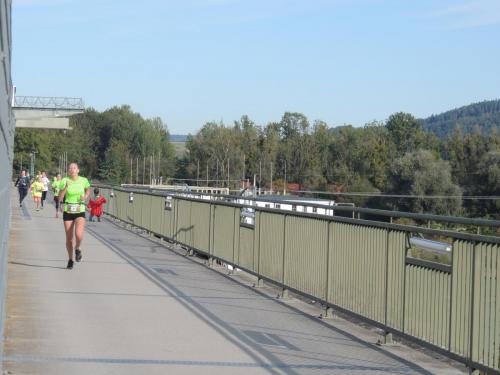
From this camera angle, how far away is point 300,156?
125 m

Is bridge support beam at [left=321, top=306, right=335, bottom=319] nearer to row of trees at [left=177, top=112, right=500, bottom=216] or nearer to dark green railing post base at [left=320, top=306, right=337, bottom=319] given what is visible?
dark green railing post base at [left=320, top=306, right=337, bottom=319]

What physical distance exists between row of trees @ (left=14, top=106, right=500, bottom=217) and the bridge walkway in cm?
6091

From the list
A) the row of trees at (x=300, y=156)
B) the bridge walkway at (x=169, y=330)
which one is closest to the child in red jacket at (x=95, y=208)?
the bridge walkway at (x=169, y=330)

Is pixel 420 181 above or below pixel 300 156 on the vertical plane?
below

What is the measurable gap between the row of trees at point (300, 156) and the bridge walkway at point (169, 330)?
60.9 meters

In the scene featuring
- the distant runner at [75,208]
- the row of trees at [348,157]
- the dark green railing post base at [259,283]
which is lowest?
the dark green railing post base at [259,283]

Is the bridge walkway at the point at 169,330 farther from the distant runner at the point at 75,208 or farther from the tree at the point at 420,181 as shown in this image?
the tree at the point at 420,181

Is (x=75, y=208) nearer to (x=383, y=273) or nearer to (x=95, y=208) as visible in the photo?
(x=383, y=273)

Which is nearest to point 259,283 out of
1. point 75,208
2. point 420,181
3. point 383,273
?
point 75,208

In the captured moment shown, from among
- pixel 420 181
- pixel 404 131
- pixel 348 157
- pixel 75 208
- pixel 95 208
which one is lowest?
pixel 95 208

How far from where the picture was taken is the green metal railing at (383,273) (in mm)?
7504

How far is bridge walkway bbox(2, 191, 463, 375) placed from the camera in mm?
8227

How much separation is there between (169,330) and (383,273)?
2.27 meters

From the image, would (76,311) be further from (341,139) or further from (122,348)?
(341,139)
